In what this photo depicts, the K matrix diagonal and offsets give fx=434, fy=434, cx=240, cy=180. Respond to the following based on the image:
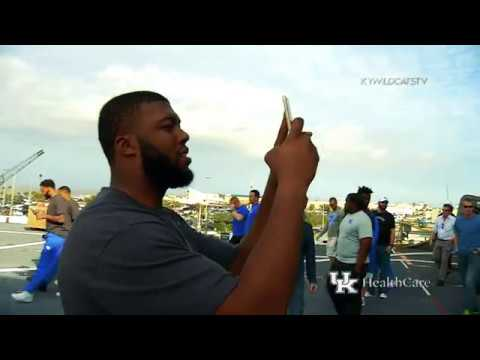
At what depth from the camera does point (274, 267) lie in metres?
0.64

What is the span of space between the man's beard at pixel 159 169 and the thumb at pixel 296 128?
0.23m

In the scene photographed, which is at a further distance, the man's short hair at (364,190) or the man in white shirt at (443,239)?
the man in white shirt at (443,239)

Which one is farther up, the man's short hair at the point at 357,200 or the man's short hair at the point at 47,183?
the man's short hair at the point at 357,200

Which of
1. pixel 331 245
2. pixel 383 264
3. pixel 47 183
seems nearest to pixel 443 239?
pixel 383 264

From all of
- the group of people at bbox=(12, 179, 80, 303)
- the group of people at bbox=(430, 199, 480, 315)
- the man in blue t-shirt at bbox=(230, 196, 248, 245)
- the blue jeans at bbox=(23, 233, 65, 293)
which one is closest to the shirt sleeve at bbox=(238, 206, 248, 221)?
the man in blue t-shirt at bbox=(230, 196, 248, 245)

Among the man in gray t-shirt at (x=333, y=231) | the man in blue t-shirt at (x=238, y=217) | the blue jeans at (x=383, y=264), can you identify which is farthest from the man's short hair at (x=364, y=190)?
the man in blue t-shirt at (x=238, y=217)

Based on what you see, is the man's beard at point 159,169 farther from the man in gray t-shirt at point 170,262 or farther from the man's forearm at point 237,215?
→ the man's forearm at point 237,215

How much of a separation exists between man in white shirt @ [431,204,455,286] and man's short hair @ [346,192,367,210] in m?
2.41

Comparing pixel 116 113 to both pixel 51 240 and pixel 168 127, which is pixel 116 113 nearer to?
pixel 168 127

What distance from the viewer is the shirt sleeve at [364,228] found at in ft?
11.5

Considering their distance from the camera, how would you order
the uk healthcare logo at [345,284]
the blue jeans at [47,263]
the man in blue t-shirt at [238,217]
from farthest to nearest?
1. the man in blue t-shirt at [238,217]
2. the blue jeans at [47,263]
3. the uk healthcare logo at [345,284]
